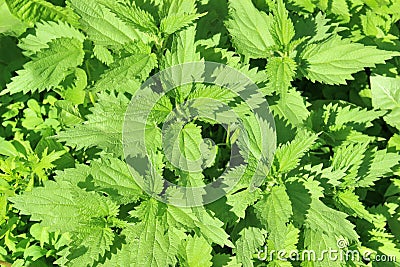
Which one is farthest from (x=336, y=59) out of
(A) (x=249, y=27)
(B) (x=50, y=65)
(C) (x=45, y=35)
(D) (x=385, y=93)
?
(C) (x=45, y=35)

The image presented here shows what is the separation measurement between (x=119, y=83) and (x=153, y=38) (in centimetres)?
36

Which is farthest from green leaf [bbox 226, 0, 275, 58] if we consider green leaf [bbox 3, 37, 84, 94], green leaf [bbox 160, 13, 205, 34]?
green leaf [bbox 3, 37, 84, 94]

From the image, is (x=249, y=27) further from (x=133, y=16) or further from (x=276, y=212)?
(x=276, y=212)

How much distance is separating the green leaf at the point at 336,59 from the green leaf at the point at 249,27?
0.76 feet

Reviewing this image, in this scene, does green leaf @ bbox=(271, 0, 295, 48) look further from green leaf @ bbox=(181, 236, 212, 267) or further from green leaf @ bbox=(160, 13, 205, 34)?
green leaf @ bbox=(181, 236, 212, 267)

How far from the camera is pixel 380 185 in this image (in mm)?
3234

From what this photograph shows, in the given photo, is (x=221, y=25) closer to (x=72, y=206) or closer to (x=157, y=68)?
(x=157, y=68)

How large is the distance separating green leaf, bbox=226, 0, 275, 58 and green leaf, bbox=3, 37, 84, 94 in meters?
0.89

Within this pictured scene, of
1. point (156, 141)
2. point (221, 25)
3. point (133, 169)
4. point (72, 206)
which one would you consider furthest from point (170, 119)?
point (221, 25)

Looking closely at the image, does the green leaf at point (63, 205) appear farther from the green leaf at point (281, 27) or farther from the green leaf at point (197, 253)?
the green leaf at point (281, 27)

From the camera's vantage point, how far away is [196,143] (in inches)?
91.8

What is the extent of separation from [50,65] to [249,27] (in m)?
1.14

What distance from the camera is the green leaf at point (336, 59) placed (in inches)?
106

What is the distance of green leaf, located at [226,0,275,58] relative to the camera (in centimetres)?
276
